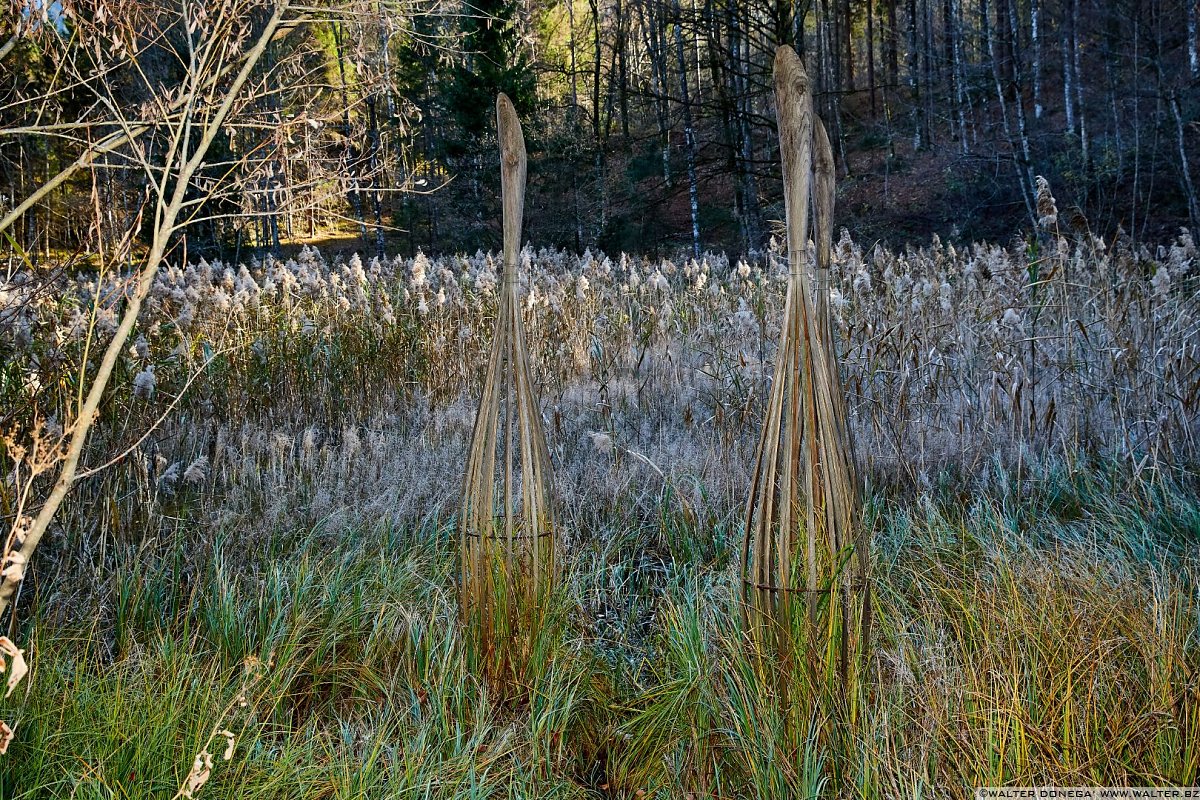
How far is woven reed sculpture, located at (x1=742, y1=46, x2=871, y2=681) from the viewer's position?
162cm

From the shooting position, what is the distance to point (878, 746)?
66.5 inches

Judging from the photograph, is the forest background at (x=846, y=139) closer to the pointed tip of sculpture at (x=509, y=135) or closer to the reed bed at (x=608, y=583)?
the reed bed at (x=608, y=583)

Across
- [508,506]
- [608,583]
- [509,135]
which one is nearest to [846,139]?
[608,583]

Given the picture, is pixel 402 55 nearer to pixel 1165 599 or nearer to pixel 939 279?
pixel 939 279

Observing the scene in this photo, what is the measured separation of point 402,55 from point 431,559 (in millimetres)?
18804

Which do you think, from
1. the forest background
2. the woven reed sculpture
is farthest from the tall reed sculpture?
the forest background

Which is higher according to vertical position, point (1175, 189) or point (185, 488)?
point (1175, 189)

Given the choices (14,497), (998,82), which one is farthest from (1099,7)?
(14,497)

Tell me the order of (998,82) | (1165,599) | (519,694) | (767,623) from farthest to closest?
(998,82)
(519,694)
(1165,599)
(767,623)

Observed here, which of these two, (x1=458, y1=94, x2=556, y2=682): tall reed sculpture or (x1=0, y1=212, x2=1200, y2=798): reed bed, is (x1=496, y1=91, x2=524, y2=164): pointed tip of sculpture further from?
(x1=0, y1=212, x2=1200, y2=798): reed bed

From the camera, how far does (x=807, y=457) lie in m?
1.72

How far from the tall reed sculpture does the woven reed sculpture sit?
0.60 m

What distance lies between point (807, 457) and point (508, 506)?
2.41 ft

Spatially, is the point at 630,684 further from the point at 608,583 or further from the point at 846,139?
the point at 846,139
